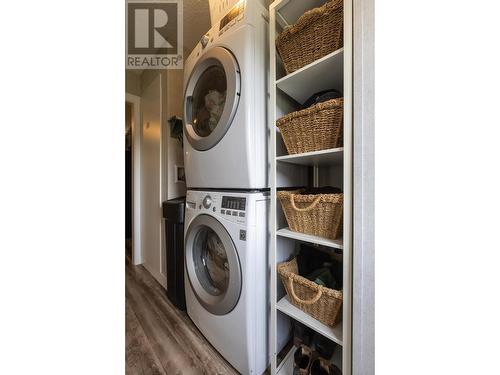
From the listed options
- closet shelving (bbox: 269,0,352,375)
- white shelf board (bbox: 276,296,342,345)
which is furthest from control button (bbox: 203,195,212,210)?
white shelf board (bbox: 276,296,342,345)

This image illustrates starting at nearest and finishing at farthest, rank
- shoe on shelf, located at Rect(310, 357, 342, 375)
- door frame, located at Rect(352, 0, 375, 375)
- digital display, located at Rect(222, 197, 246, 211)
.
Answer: door frame, located at Rect(352, 0, 375, 375) < shoe on shelf, located at Rect(310, 357, 342, 375) < digital display, located at Rect(222, 197, 246, 211)

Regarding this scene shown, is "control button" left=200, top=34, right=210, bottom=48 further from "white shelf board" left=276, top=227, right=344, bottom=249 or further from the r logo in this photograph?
"white shelf board" left=276, top=227, right=344, bottom=249

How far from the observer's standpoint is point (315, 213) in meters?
0.75

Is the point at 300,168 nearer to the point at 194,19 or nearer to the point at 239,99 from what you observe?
the point at 239,99

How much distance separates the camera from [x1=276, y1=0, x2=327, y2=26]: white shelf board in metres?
0.83

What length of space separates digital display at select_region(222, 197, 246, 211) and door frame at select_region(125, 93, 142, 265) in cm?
170

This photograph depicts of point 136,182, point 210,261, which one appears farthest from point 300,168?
point 136,182

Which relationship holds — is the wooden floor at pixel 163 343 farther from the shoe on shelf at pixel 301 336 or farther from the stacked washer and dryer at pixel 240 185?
the shoe on shelf at pixel 301 336

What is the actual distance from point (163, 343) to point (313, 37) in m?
1.66

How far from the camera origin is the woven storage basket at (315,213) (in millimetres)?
694
